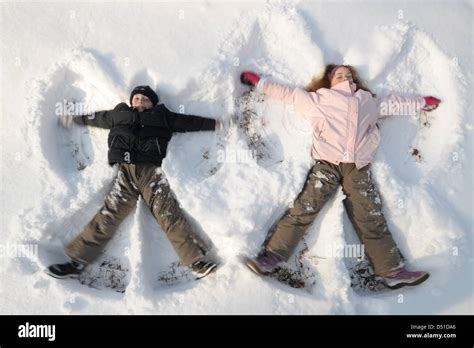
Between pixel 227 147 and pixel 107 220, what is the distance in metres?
1.36

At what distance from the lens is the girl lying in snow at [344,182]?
3.65 m

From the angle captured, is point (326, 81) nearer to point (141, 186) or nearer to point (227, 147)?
point (227, 147)

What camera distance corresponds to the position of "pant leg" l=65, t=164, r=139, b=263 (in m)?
3.67

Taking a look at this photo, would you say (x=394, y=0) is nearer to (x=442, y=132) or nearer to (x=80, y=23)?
(x=442, y=132)

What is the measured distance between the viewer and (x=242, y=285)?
3.57 meters

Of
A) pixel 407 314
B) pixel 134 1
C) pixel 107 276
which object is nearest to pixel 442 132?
pixel 407 314

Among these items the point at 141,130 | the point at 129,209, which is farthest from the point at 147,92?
the point at 129,209

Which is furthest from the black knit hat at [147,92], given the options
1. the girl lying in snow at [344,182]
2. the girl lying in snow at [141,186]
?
the girl lying in snow at [344,182]

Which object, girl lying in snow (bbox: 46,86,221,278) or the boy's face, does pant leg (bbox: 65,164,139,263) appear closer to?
girl lying in snow (bbox: 46,86,221,278)

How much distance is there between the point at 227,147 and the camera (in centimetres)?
389

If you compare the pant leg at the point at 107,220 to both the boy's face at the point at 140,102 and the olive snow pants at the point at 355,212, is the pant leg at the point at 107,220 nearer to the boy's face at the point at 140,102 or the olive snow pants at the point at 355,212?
the boy's face at the point at 140,102
